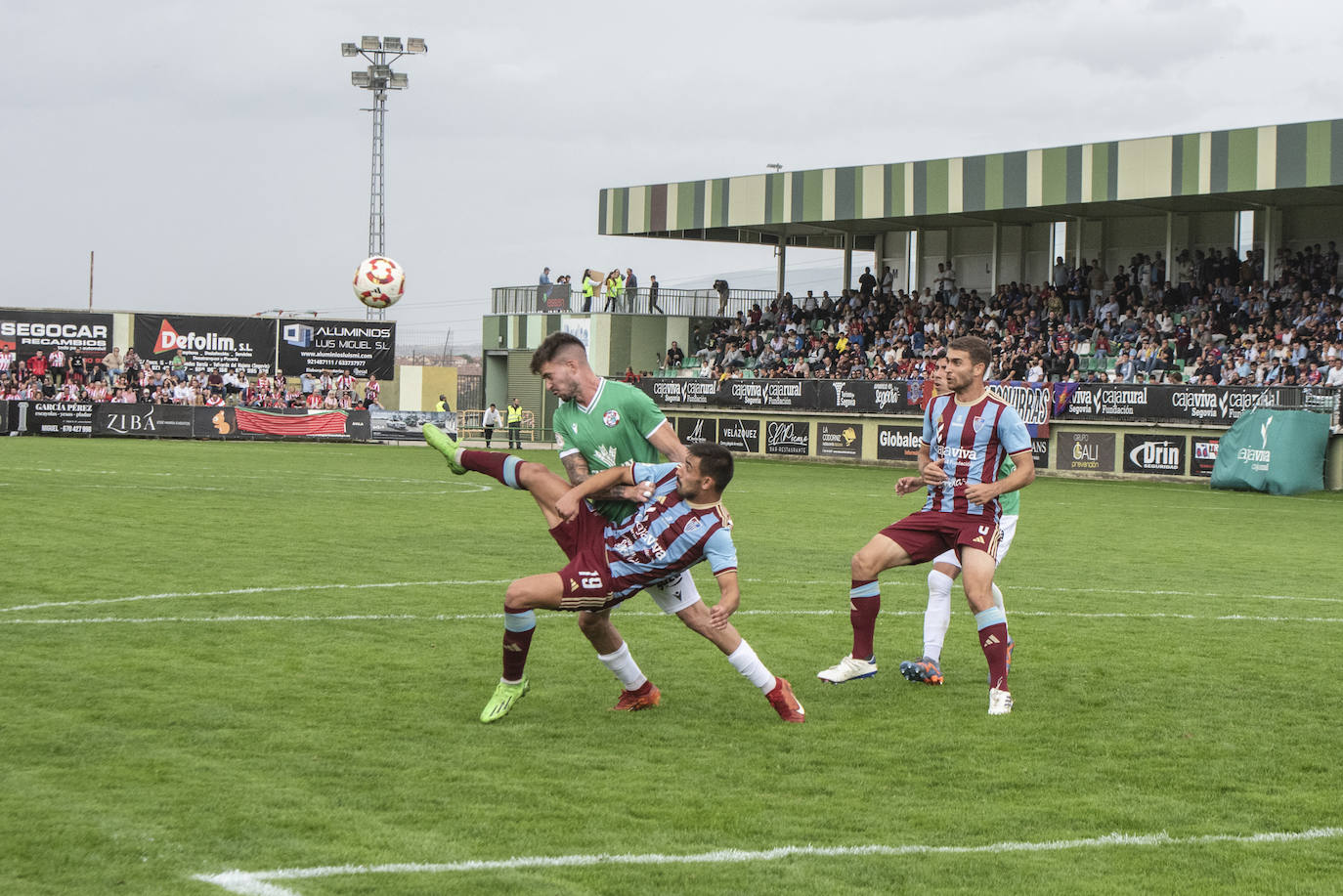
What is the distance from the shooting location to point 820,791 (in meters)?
6.32

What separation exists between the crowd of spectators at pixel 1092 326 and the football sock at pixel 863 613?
26.2 meters

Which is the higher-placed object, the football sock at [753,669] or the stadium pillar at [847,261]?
the stadium pillar at [847,261]

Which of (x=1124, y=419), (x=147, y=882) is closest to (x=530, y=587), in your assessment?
(x=147, y=882)

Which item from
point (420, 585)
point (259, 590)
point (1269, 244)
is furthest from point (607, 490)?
point (1269, 244)

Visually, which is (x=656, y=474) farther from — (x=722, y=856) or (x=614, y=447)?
(x=722, y=856)

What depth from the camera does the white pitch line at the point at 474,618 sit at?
10.5m

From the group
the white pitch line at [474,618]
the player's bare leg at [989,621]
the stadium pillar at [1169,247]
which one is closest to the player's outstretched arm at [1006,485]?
the player's bare leg at [989,621]

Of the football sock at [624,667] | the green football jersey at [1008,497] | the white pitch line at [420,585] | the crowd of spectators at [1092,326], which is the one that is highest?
the crowd of spectators at [1092,326]

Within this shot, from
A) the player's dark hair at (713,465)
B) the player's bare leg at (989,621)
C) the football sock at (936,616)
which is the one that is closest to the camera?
the player's dark hair at (713,465)

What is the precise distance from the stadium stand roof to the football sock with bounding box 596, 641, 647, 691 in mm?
33908

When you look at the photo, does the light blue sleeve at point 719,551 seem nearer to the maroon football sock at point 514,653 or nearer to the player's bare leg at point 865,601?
the maroon football sock at point 514,653

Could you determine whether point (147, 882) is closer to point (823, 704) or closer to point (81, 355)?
point (823, 704)

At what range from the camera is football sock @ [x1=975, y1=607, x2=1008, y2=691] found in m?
8.18

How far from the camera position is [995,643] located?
8305 millimetres
